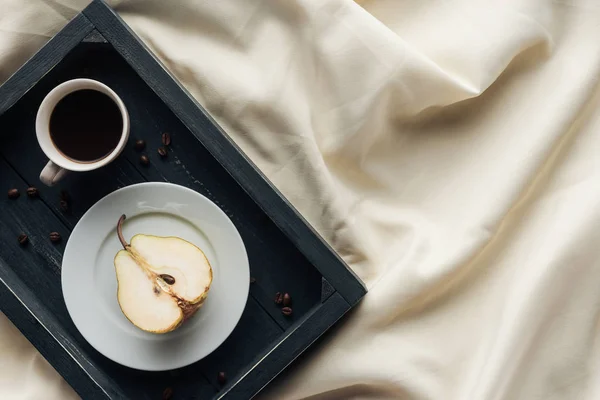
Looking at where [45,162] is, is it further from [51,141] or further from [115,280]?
[115,280]

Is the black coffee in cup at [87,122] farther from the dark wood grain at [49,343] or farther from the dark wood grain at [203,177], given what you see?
the dark wood grain at [49,343]

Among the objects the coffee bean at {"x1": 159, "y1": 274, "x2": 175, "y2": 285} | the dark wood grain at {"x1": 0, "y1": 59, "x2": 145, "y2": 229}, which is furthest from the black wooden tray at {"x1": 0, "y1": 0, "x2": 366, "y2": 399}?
the coffee bean at {"x1": 159, "y1": 274, "x2": 175, "y2": 285}

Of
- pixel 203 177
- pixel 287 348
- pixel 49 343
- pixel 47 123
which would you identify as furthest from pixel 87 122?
pixel 287 348

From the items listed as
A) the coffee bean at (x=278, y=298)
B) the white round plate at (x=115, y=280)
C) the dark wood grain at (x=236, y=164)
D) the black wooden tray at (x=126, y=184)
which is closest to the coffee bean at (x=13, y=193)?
the black wooden tray at (x=126, y=184)

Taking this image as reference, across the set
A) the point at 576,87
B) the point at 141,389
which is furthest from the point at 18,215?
the point at 576,87

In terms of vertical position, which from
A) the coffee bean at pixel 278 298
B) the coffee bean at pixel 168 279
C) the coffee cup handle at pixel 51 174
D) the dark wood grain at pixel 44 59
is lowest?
the coffee bean at pixel 278 298

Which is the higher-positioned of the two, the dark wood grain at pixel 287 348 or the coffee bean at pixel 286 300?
the coffee bean at pixel 286 300
